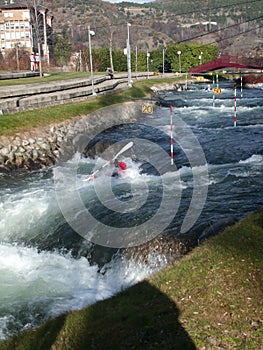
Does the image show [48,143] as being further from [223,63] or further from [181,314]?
[223,63]

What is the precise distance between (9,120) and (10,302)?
14.6 meters

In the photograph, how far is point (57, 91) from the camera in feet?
119

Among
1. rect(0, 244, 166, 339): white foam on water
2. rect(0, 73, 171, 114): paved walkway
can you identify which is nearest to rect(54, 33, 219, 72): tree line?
rect(0, 73, 171, 114): paved walkway

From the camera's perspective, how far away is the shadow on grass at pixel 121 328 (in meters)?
6.25

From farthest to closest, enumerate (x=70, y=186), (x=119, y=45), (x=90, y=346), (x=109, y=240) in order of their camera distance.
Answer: (x=119, y=45), (x=70, y=186), (x=109, y=240), (x=90, y=346)

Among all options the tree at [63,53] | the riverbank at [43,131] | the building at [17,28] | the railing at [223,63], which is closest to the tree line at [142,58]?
the tree at [63,53]

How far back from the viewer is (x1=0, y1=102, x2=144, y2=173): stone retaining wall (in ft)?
63.1

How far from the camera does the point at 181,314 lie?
6.78 metres

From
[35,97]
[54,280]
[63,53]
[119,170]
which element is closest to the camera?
[54,280]

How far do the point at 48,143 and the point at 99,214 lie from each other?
9.59 meters

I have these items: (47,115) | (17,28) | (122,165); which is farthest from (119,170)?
(17,28)

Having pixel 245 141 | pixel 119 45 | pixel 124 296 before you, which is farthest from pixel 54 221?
pixel 119 45

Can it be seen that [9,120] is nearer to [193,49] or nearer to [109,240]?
[109,240]

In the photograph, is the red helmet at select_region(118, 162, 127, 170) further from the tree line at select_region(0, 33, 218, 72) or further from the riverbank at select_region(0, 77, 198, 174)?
the tree line at select_region(0, 33, 218, 72)
